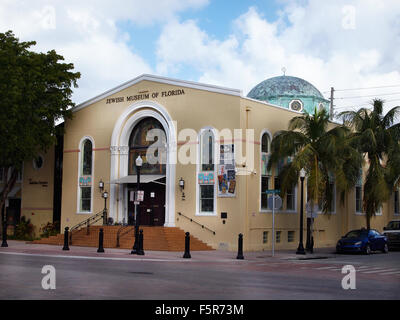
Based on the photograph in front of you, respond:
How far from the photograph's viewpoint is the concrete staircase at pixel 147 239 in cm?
2998

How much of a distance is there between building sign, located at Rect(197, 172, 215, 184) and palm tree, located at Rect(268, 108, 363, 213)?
10.6 feet

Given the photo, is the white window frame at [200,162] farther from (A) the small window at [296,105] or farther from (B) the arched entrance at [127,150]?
(A) the small window at [296,105]

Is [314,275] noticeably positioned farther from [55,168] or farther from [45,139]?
[55,168]

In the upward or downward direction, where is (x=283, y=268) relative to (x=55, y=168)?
downward

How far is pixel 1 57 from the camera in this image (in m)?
33.4

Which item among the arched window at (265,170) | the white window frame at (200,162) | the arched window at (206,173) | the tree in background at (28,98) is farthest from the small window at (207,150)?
the tree in background at (28,98)

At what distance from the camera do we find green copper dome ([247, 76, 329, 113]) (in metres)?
42.3

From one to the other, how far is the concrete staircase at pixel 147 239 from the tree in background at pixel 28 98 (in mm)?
6124

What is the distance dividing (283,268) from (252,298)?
9.06 metres

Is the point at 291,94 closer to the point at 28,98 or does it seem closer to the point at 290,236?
the point at 290,236

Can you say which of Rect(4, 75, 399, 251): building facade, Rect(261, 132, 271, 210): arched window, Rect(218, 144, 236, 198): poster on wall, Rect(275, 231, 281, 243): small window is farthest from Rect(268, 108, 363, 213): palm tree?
Rect(275, 231, 281, 243): small window
